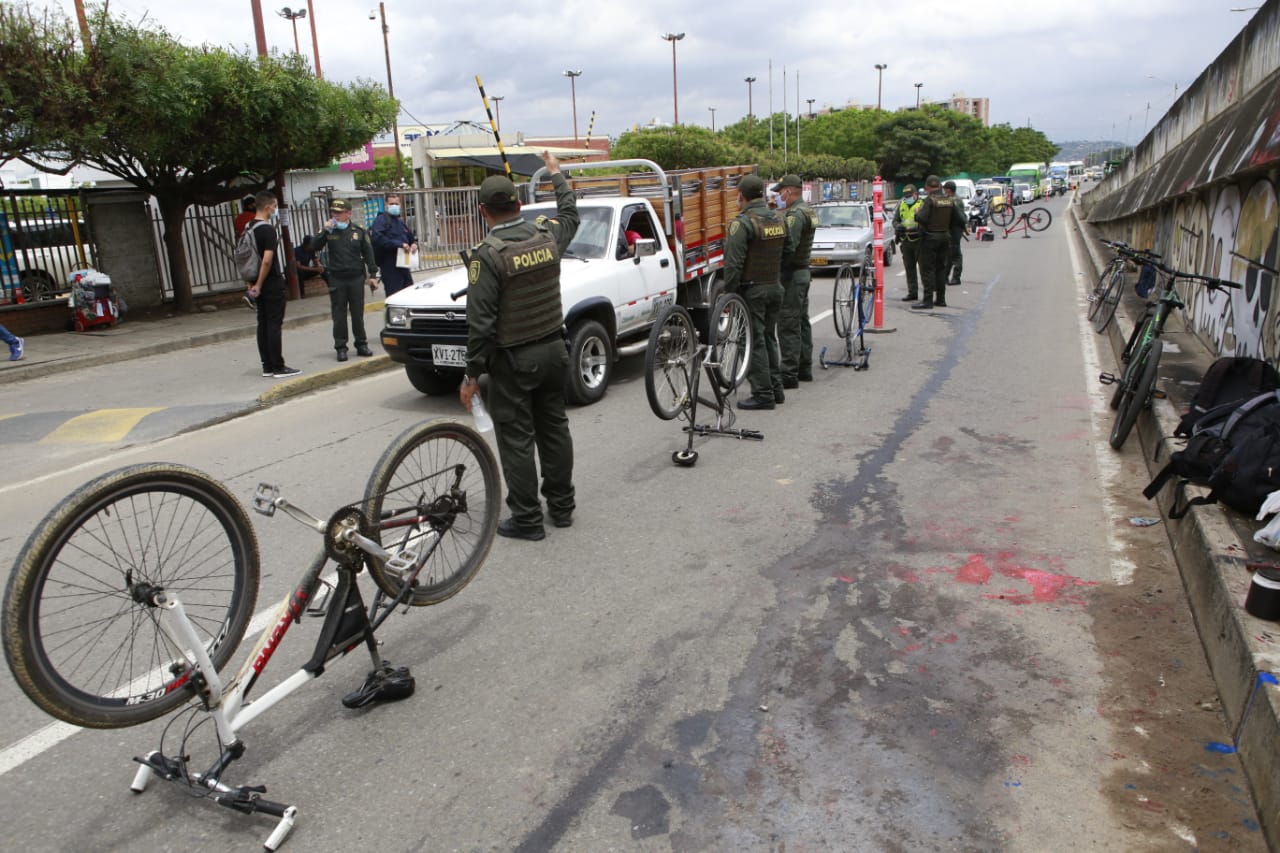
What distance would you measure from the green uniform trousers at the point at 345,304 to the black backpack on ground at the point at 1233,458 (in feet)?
29.1

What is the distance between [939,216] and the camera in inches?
580

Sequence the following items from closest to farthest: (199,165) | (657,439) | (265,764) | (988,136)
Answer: (265,764), (657,439), (199,165), (988,136)

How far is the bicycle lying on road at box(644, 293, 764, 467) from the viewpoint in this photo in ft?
21.9

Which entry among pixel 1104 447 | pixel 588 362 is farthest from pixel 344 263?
pixel 1104 447

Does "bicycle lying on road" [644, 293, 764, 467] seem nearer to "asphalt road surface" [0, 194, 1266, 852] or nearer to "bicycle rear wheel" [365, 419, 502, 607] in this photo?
"asphalt road surface" [0, 194, 1266, 852]

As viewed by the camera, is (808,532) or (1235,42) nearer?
(808,532)

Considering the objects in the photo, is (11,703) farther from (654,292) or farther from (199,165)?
(199,165)

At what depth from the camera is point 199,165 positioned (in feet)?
47.5

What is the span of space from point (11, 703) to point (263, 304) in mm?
7001

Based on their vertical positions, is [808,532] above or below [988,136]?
below

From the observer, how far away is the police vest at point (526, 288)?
504 cm

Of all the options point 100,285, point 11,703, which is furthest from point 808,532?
point 100,285

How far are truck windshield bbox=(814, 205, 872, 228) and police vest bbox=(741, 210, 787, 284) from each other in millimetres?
13697

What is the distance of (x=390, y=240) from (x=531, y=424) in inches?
308
